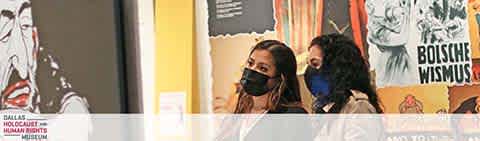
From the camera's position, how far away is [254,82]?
1344 mm

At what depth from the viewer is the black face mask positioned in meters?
1.33

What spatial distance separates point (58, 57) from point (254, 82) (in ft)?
1.62

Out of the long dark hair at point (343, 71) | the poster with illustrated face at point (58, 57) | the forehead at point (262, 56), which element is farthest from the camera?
the poster with illustrated face at point (58, 57)

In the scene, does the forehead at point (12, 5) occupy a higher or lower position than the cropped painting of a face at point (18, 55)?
higher

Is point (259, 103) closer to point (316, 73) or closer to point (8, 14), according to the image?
point (316, 73)

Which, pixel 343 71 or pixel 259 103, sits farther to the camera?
pixel 259 103

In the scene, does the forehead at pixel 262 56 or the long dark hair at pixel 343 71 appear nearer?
the long dark hair at pixel 343 71

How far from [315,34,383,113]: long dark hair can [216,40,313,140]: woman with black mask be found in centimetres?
6

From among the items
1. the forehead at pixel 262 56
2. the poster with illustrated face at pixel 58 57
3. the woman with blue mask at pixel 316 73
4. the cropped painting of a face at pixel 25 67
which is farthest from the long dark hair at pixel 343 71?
the cropped painting of a face at pixel 25 67

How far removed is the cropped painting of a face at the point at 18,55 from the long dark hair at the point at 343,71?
70 centimetres

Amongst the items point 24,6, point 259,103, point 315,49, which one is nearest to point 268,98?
point 259,103

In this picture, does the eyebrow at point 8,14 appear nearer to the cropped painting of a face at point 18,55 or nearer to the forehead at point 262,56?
the cropped painting of a face at point 18,55

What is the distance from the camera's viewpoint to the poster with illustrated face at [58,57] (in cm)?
153

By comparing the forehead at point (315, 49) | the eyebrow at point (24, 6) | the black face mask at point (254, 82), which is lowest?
the black face mask at point (254, 82)
